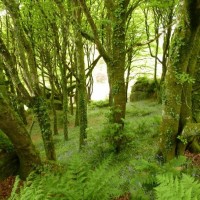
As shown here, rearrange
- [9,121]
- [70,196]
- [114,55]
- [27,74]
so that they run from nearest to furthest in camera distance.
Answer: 1. [70,196]
2. [9,121]
3. [27,74]
4. [114,55]

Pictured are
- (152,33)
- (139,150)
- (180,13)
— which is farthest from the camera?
(152,33)

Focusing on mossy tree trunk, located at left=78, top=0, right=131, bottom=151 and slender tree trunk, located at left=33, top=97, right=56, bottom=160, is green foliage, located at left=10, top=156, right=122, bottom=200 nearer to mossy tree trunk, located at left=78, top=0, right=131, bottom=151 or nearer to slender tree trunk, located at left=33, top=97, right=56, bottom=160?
slender tree trunk, located at left=33, top=97, right=56, bottom=160

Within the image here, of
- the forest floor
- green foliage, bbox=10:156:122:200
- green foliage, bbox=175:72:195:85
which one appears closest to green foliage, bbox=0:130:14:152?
the forest floor

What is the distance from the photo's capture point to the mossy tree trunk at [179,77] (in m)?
6.30

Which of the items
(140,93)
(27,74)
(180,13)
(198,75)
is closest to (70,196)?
(27,74)

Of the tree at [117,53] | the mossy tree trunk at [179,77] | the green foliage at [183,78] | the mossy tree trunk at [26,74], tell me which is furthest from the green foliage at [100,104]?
the green foliage at [183,78]

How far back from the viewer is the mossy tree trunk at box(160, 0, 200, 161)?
6.30 metres

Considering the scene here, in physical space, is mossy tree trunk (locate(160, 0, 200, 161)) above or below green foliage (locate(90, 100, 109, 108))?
above

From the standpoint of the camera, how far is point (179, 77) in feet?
21.2

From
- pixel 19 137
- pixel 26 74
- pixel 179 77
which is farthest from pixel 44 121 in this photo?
pixel 179 77

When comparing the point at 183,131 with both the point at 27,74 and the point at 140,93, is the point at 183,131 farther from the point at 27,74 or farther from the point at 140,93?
the point at 140,93

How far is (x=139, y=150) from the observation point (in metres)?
9.52

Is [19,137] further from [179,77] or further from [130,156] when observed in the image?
[130,156]

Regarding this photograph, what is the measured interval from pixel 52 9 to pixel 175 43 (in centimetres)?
671
